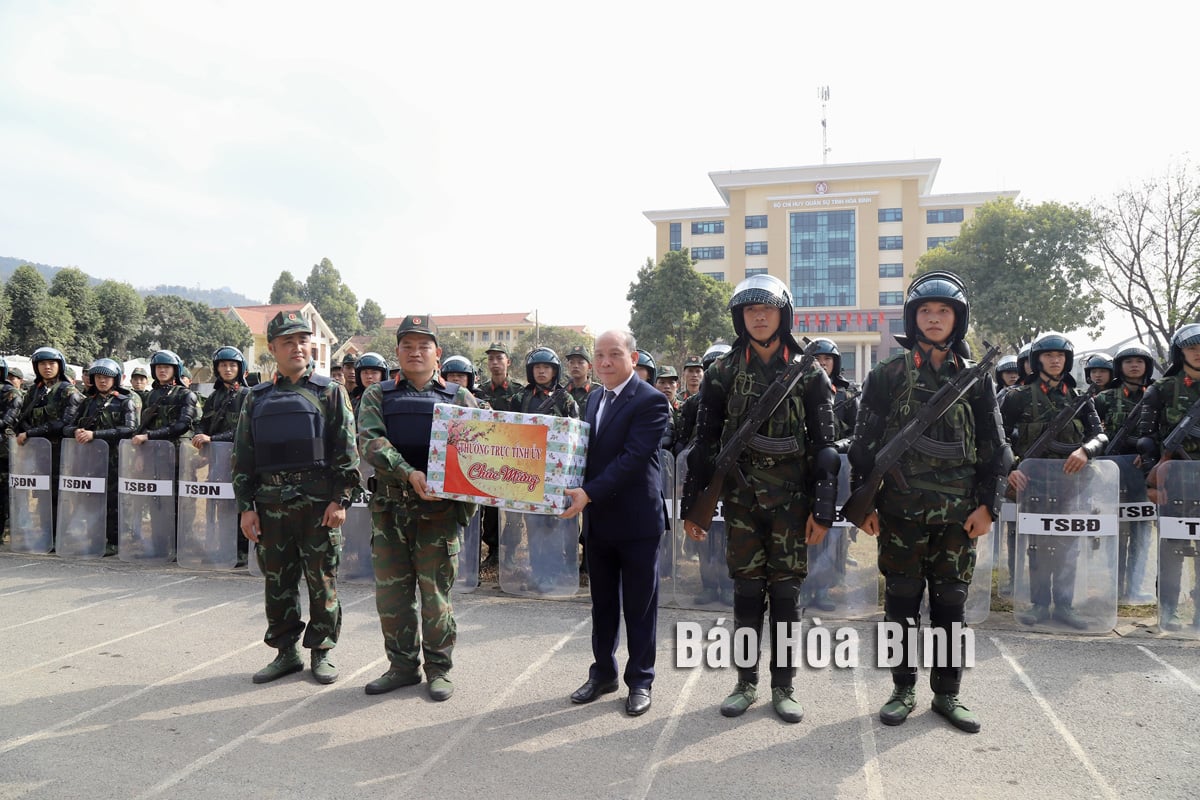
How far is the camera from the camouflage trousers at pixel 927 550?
13.5 feet

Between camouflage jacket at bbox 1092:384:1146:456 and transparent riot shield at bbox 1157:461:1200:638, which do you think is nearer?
transparent riot shield at bbox 1157:461:1200:638

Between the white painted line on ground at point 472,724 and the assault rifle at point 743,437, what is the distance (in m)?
1.51

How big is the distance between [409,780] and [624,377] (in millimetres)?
2241

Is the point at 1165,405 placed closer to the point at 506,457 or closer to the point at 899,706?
the point at 899,706

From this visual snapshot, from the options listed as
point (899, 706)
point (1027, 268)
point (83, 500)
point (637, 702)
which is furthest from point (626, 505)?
point (1027, 268)

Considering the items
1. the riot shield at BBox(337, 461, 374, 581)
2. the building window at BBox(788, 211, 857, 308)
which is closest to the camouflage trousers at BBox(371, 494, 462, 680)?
the riot shield at BBox(337, 461, 374, 581)

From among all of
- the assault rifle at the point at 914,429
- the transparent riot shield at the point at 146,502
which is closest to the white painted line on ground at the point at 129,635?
the transparent riot shield at the point at 146,502

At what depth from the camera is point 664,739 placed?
3.96 metres

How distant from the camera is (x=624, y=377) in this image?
434 centimetres

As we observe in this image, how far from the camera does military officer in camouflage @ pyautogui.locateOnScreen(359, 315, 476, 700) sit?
454 centimetres

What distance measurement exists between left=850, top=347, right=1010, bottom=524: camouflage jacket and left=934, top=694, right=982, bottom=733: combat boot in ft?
3.19

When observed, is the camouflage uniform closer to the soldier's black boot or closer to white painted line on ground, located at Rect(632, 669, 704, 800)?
white painted line on ground, located at Rect(632, 669, 704, 800)

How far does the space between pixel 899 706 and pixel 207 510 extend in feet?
22.0

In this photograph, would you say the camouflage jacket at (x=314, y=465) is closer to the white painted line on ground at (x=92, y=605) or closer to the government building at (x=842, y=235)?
the white painted line on ground at (x=92, y=605)
